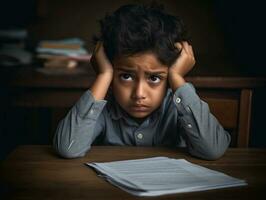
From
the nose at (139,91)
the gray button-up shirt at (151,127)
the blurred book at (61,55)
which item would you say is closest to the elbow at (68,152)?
the gray button-up shirt at (151,127)

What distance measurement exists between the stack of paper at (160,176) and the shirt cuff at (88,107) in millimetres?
309

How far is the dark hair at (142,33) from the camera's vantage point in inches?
60.8

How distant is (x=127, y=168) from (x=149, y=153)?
0.59 feet

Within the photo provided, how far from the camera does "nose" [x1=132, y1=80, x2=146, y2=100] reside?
148 centimetres

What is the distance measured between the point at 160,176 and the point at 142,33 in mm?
633

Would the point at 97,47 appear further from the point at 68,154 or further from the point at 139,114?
the point at 68,154

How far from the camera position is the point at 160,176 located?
104cm

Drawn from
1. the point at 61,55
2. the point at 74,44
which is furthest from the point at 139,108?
the point at 74,44

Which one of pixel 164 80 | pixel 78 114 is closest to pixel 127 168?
pixel 78 114

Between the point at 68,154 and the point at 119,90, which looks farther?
the point at 119,90

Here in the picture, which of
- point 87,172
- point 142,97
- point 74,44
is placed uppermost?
point 74,44

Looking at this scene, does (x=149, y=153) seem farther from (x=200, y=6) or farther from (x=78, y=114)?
(x=200, y=6)

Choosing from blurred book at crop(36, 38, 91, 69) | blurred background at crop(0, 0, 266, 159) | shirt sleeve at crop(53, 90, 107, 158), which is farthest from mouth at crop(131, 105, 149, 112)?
blurred book at crop(36, 38, 91, 69)

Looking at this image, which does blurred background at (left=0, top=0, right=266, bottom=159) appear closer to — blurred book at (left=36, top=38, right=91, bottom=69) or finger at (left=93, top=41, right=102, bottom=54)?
blurred book at (left=36, top=38, right=91, bottom=69)
